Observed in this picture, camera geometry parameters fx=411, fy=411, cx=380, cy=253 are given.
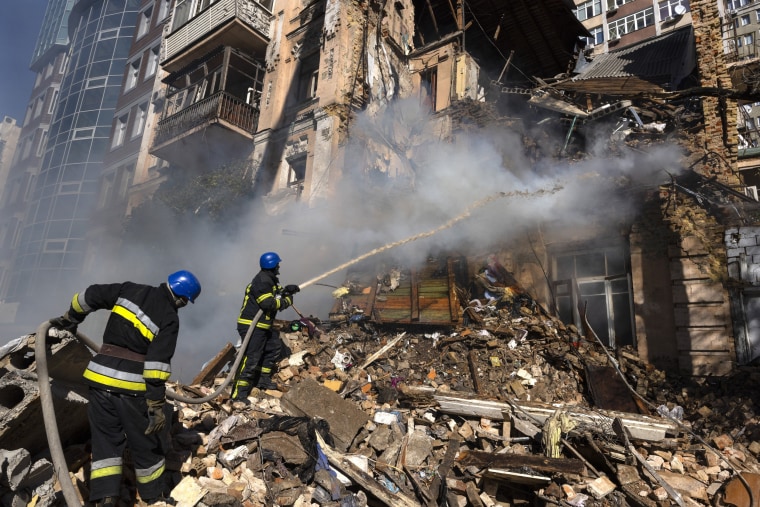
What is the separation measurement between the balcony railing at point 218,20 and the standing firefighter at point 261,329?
12.3 meters

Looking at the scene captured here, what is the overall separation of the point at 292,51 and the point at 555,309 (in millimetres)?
11993

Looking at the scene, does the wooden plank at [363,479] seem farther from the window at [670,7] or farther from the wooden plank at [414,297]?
the window at [670,7]

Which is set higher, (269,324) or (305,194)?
(305,194)

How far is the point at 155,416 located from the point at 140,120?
22983mm

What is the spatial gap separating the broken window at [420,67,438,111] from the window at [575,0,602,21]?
22.7 metres

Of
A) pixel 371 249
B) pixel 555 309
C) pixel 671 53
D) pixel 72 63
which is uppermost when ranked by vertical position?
pixel 72 63

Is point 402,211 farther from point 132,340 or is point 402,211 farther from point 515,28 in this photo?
point 515,28

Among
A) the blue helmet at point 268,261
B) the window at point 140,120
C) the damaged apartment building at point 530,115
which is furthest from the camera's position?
the window at point 140,120

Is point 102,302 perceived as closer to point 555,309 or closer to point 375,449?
point 375,449

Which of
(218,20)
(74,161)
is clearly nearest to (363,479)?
(218,20)

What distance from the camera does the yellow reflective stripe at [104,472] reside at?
10.1 ft

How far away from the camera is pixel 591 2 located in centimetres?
3030

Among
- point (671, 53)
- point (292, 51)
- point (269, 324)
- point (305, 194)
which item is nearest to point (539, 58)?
point (671, 53)

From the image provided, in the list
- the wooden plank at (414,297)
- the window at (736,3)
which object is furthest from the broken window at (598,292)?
the window at (736,3)
